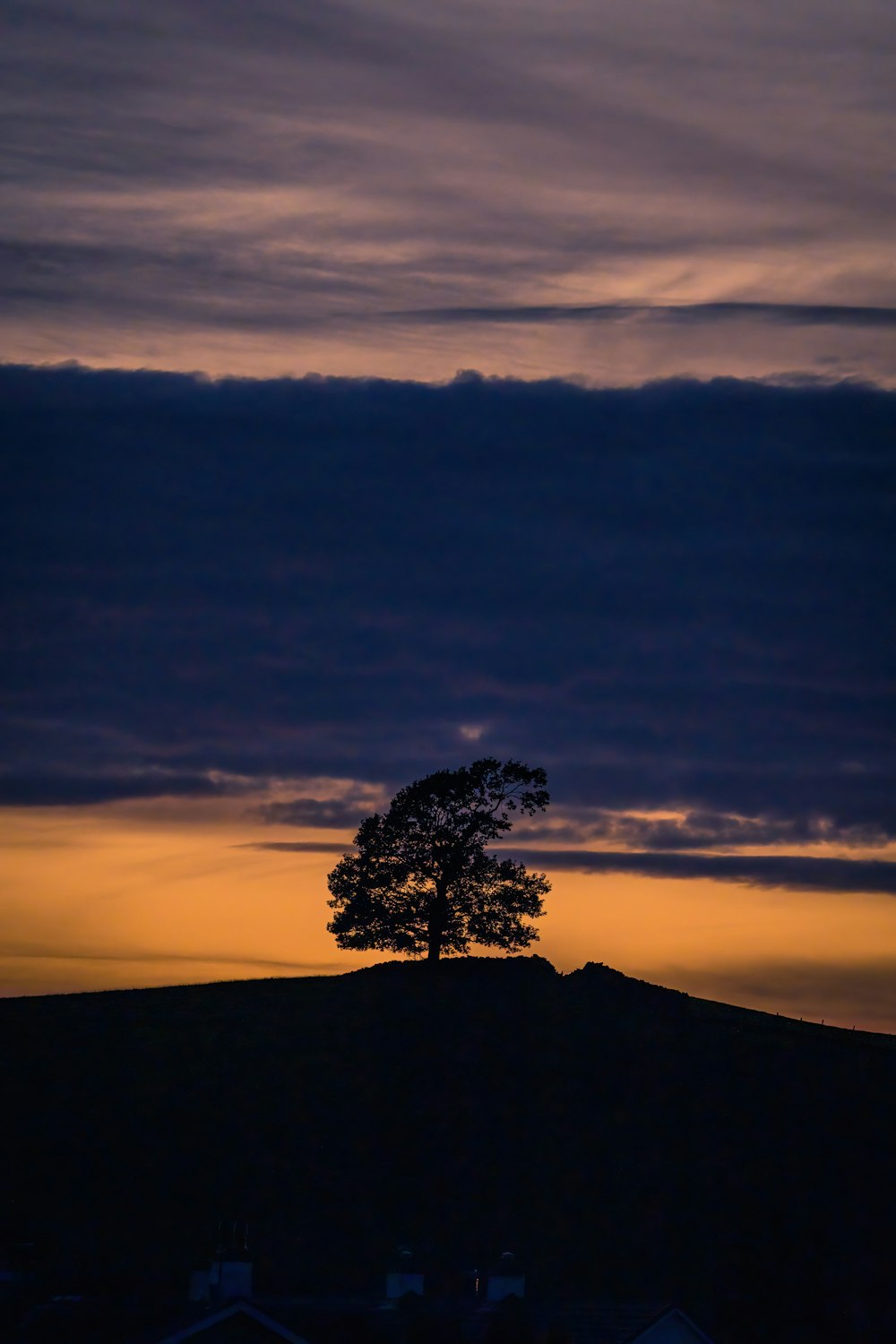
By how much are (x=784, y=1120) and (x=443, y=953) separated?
2296cm

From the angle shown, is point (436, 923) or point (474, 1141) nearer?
point (474, 1141)

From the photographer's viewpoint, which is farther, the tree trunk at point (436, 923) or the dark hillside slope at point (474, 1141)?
the tree trunk at point (436, 923)

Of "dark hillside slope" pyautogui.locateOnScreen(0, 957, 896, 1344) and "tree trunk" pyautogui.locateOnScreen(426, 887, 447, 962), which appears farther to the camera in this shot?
"tree trunk" pyautogui.locateOnScreen(426, 887, 447, 962)

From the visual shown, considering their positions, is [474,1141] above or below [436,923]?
below

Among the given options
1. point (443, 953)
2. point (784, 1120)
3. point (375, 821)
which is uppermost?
point (375, 821)

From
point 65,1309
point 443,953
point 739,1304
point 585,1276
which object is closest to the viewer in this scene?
point 65,1309

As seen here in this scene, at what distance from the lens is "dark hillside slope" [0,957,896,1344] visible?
6328 cm

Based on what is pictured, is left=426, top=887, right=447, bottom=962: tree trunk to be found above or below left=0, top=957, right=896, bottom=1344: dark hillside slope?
above

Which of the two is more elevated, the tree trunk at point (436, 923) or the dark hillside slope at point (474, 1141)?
the tree trunk at point (436, 923)

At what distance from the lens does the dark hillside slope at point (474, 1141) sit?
63.3 meters

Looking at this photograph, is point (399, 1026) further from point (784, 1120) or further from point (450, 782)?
point (784, 1120)

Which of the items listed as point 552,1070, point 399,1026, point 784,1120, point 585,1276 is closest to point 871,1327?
point 585,1276

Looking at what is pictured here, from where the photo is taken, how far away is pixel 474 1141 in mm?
75000

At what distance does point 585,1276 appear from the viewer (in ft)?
206
